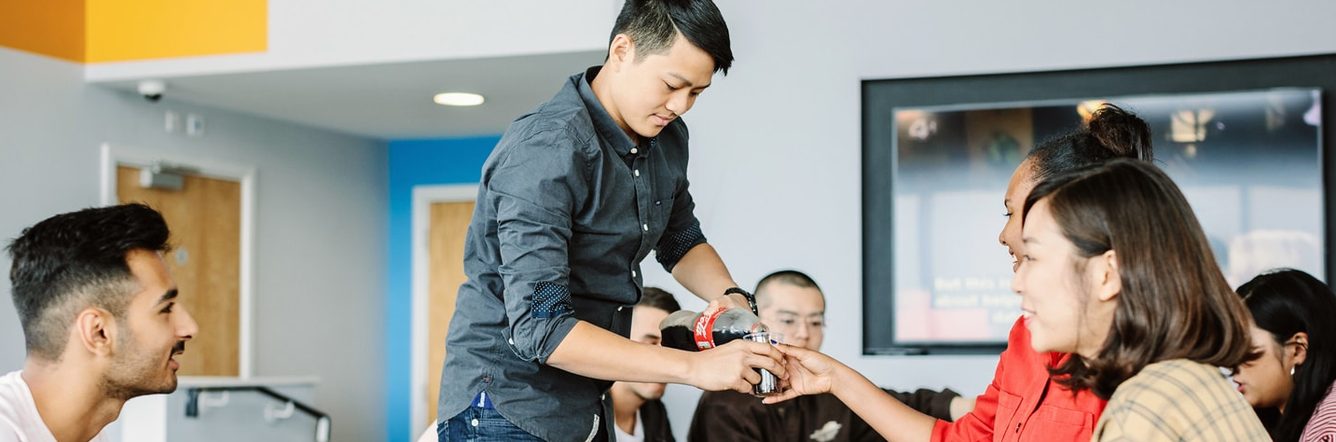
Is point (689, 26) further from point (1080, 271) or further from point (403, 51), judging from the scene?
point (403, 51)

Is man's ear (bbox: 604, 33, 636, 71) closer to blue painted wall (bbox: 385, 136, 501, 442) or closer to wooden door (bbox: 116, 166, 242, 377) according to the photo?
wooden door (bbox: 116, 166, 242, 377)

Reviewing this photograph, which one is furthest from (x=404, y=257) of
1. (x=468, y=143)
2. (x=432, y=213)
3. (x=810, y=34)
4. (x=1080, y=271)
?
(x=1080, y=271)

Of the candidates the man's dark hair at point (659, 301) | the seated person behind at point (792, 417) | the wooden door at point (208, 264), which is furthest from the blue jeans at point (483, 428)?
the wooden door at point (208, 264)

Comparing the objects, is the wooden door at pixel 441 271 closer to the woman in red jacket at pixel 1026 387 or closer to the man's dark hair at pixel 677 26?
the woman in red jacket at pixel 1026 387

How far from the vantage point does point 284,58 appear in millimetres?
5238

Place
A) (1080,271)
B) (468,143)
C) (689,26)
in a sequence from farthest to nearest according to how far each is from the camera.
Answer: (468,143) → (689,26) → (1080,271)

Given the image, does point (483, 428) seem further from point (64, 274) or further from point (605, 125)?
point (64, 274)

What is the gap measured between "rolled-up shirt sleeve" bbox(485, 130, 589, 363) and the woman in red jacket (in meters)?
0.40

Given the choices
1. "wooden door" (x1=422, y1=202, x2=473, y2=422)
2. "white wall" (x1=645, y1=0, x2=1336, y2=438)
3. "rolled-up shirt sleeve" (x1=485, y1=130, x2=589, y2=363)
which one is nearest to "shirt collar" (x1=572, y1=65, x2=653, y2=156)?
"rolled-up shirt sleeve" (x1=485, y1=130, x2=589, y2=363)

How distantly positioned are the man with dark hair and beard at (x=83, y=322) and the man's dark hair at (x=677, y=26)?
82 centimetres

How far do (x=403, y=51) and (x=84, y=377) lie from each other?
3172mm

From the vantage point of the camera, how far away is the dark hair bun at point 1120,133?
190 centimetres

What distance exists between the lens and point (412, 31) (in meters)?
5.01

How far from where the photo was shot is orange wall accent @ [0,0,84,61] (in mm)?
5227
